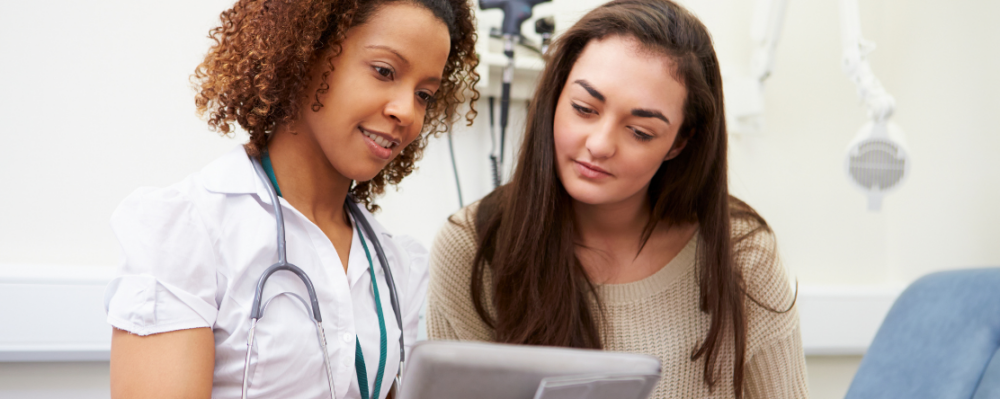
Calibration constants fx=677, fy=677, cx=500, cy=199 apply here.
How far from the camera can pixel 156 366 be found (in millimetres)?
634

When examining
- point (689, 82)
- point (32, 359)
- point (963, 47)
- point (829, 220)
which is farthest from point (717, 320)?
point (963, 47)

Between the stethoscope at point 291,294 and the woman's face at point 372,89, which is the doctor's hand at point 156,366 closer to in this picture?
the stethoscope at point 291,294

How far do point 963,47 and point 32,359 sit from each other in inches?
95.4

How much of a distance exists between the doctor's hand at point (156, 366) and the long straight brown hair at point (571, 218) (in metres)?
0.59

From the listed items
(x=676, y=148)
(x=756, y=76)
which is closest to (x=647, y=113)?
(x=676, y=148)

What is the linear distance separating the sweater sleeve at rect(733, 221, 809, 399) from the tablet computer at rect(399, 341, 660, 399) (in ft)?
2.55

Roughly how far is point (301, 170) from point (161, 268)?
0.70ft

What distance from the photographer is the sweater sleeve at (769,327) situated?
48.2 inches

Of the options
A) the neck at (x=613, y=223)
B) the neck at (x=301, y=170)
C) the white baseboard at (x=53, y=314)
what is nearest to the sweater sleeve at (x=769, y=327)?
the neck at (x=613, y=223)

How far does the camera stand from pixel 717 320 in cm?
116

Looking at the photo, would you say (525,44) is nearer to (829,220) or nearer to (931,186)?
(829,220)

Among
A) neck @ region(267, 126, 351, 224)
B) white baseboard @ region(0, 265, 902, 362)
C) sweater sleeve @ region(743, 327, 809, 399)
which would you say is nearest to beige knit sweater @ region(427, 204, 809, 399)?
sweater sleeve @ region(743, 327, 809, 399)

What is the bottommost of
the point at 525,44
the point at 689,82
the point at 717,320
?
the point at 717,320

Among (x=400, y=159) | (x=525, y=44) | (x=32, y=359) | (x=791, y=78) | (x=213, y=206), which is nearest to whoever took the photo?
(x=213, y=206)
